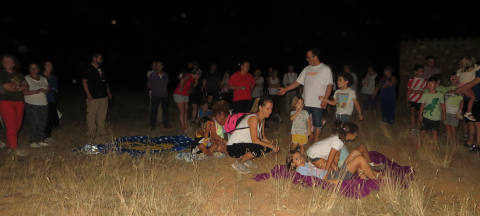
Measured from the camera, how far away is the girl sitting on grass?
5.04m

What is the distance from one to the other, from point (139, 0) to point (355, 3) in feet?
65.0

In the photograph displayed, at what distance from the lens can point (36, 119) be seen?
693 centimetres

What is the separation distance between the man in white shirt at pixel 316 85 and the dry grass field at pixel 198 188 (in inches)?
39.6

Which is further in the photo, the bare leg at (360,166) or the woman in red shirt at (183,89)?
the woman in red shirt at (183,89)

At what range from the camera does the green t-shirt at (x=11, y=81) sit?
6242 millimetres

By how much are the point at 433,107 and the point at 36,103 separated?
792 cm

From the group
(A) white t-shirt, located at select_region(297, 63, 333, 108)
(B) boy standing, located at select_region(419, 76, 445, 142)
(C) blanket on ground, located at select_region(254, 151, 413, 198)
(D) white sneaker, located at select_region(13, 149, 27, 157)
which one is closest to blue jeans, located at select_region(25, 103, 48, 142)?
(D) white sneaker, located at select_region(13, 149, 27, 157)

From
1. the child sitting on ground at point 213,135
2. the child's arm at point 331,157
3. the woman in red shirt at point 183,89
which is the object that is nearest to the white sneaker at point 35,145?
the woman in red shirt at point 183,89

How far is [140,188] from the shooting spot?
15.4ft

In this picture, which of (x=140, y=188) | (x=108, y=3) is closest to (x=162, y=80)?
(x=140, y=188)

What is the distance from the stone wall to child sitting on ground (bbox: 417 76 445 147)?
7.97 m

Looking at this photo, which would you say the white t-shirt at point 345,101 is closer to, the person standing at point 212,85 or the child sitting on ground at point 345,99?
the child sitting on ground at point 345,99

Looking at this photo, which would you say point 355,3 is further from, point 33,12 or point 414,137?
point 33,12

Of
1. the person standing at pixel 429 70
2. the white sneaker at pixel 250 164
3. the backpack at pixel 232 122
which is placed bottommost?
the white sneaker at pixel 250 164
